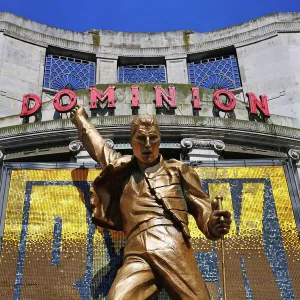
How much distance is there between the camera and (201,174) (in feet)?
43.3

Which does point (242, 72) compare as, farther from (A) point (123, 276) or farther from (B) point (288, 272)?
(A) point (123, 276)

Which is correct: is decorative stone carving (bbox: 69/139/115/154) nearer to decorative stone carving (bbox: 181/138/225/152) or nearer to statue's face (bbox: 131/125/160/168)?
decorative stone carving (bbox: 181/138/225/152)

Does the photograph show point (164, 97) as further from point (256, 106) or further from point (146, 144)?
point (146, 144)

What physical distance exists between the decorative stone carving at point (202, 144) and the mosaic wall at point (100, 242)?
1656 mm

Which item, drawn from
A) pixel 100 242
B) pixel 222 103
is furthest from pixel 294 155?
pixel 100 242

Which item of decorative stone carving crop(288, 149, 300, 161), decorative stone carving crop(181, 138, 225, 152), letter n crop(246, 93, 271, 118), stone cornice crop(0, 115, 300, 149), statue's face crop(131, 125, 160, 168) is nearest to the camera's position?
statue's face crop(131, 125, 160, 168)

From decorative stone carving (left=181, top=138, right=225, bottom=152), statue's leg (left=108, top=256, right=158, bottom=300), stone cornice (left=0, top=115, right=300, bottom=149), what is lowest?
statue's leg (left=108, top=256, right=158, bottom=300)

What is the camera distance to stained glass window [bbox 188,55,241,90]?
78.8 feet

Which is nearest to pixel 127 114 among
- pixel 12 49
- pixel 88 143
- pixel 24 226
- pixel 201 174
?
pixel 201 174

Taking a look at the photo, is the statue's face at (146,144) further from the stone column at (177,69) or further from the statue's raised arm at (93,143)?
the stone column at (177,69)

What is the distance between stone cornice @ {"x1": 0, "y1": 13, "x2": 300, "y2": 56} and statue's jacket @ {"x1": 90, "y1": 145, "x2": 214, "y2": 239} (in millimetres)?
17258

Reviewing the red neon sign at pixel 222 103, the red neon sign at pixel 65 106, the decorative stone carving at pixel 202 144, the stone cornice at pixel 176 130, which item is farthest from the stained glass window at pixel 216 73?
the decorative stone carving at pixel 202 144

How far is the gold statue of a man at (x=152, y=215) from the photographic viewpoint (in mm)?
6746

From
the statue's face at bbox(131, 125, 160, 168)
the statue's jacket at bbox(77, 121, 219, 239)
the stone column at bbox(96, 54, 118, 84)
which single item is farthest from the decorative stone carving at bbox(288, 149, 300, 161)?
the stone column at bbox(96, 54, 118, 84)
